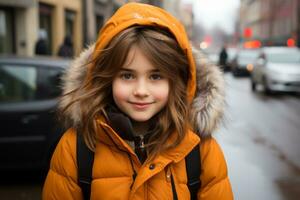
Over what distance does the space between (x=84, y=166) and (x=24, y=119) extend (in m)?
3.35

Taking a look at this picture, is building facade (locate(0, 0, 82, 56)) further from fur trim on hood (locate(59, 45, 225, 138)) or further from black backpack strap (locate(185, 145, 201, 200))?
black backpack strap (locate(185, 145, 201, 200))

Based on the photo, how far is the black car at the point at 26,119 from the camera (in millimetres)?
5066

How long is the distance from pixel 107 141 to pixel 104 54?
36cm

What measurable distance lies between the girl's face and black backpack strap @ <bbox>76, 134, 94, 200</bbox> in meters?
0.23

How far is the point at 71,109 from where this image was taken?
82.2 inches

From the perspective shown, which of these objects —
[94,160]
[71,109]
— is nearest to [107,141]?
[94,160]

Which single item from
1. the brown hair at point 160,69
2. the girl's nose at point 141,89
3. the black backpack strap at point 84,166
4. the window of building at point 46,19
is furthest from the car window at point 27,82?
the window of building at point 46,19

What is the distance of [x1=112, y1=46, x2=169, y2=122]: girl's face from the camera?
1898mm

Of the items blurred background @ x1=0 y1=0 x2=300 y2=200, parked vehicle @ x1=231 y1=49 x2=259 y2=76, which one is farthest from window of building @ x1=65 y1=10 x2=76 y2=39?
parked vehicle @ x1=231 y1=49 x2=259 y2=76

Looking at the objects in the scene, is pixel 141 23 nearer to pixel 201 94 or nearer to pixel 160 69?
pixel 160 69

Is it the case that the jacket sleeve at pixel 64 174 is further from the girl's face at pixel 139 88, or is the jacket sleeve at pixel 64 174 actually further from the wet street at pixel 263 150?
the wet street at pixel 263 150

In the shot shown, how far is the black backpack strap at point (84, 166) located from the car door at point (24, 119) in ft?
10.4

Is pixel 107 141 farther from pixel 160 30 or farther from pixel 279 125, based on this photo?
pixel 279 125

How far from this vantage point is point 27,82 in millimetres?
5387
